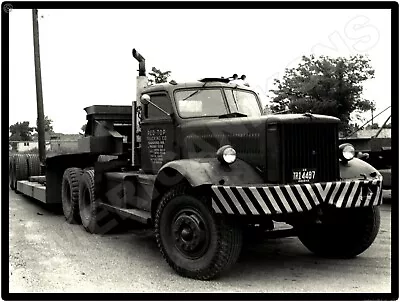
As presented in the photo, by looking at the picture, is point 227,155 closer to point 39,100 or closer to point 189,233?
point 189,233

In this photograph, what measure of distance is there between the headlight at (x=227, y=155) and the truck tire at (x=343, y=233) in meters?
1.33

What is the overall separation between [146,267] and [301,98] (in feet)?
47.8

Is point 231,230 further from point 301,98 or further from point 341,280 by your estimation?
point 301,98

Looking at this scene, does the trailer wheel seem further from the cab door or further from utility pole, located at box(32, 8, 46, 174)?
the cab door

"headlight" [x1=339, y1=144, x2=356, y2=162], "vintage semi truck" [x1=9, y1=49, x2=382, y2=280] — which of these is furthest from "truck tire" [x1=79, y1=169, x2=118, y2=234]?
"headlight" [x1=339, y1=144, x2=356, y2=162]

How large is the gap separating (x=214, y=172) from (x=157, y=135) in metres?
1.83

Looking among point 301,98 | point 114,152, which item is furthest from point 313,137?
point 301,98

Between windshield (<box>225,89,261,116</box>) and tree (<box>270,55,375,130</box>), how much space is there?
906 centimetres

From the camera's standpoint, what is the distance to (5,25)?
4391mm

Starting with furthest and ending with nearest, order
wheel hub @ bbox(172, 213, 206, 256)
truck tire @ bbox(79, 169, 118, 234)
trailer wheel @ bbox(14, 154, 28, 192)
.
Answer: trailer wheel @ bbox(14, 154, 28, 192) < truck tire @ bbox(79, 169, 118, 234) < wheel hub @ bbox(172, 213, 206, 256)

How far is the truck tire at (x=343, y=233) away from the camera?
625cm

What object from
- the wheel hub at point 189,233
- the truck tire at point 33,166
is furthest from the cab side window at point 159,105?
the truck tire at point 33,166

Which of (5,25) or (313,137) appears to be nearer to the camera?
(5,25)

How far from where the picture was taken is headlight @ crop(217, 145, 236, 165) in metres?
5.66
